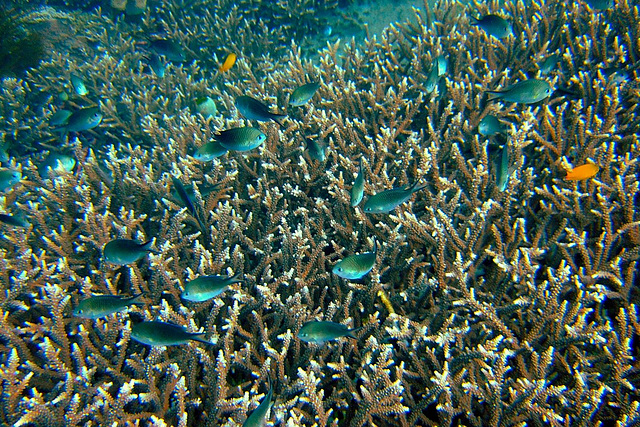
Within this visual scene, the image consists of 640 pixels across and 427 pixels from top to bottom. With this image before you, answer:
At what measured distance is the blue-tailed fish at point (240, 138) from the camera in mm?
2717

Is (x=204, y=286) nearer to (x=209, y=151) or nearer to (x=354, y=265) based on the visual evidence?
(x=354, y=265)

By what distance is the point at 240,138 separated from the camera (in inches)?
109

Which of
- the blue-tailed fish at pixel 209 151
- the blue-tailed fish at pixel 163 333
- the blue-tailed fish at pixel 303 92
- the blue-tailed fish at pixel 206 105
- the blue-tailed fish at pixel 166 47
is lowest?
the blue-tailed fish at pixel 163 333

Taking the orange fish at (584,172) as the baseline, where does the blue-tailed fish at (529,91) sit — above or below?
above

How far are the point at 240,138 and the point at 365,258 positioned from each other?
1540 mm

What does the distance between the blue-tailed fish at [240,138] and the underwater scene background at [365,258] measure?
0.9 inches

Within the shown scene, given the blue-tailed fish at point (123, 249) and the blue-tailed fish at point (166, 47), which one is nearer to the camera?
the blue-tailed fish at point (123, 249)

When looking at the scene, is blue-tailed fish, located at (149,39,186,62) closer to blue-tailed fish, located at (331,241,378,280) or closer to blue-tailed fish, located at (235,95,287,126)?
blue-tailed fish, located at (235,95,287,126)

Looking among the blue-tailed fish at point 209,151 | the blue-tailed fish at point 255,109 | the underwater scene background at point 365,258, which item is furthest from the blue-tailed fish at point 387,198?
the blue-tailed fish at point 209,151

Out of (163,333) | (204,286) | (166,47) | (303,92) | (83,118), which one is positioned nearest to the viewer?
(163,333)

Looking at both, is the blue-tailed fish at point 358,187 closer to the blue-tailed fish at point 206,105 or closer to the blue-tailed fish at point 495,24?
the blue-tailed fish at point 495,24

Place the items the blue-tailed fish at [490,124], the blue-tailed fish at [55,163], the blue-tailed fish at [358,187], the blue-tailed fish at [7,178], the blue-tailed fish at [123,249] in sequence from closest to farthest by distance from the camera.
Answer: the blue-tailed fish at [123,249] < the blue-tailed fish at [358,187] < the blue-tailed fish at [490,124] < the blue-tailed fish at [7,178] < the blue-tailed fish at [55,163]

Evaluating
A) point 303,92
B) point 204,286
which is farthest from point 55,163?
point 204,286

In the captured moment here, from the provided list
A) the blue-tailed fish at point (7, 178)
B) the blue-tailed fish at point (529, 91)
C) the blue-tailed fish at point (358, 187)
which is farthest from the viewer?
the blue-tailed fish at point (7, 178)
